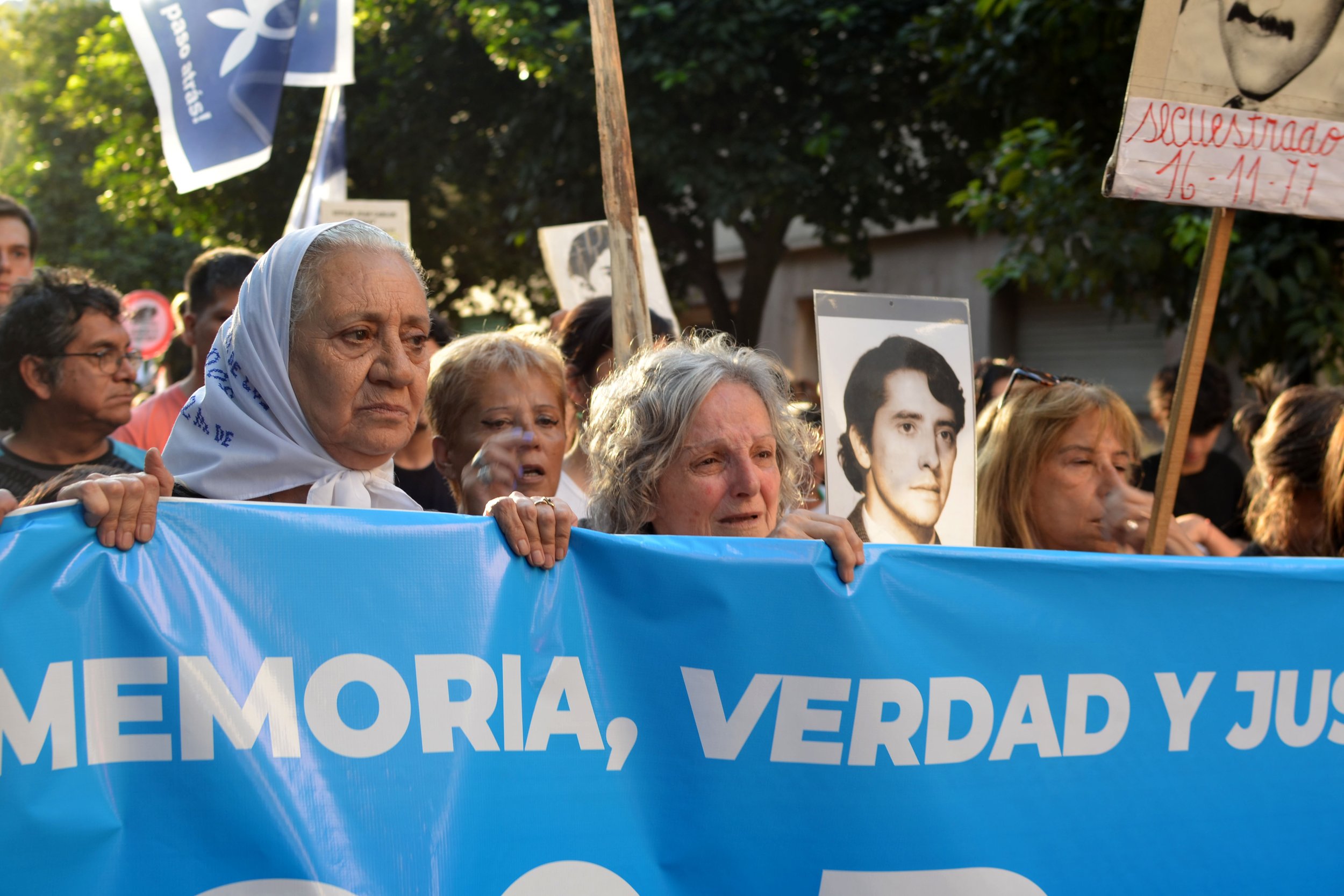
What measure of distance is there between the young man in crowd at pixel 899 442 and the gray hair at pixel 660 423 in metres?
0.40

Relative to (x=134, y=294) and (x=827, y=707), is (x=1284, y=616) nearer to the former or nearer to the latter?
(x=827, y=707)

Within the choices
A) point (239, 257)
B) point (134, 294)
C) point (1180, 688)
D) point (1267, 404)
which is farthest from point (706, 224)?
point (1180, 688)

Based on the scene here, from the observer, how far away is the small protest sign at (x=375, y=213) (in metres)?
5.58

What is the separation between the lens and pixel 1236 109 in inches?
111

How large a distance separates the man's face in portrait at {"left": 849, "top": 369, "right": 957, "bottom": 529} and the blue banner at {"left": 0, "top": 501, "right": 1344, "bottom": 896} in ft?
2.94

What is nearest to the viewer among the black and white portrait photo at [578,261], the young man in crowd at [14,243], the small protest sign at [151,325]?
the young man in crowd at [14,243]

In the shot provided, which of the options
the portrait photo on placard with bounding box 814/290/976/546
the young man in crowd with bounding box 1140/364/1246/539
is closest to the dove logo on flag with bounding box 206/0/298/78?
the portrait photo on placard with bounding box 814/290/976/546

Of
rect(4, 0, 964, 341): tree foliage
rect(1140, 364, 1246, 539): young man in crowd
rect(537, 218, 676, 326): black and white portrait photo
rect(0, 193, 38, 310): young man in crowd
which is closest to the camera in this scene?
rect(0, 193, 38, 310): young man in crowd

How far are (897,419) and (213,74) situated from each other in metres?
2.88

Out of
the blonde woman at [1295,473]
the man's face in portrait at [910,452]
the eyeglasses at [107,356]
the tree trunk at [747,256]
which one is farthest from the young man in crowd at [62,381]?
the tree trunk at [747,256]

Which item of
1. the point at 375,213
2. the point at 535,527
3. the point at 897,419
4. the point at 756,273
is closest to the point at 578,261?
the point at 375,213

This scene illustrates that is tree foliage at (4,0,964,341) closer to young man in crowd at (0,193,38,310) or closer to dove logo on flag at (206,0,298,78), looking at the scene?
dove logo on flag at (206,0,298,78)

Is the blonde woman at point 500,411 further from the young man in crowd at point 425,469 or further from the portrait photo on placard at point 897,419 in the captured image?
the young man in crowd at point 425,469

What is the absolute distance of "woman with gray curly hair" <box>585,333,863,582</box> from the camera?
2.38 m
